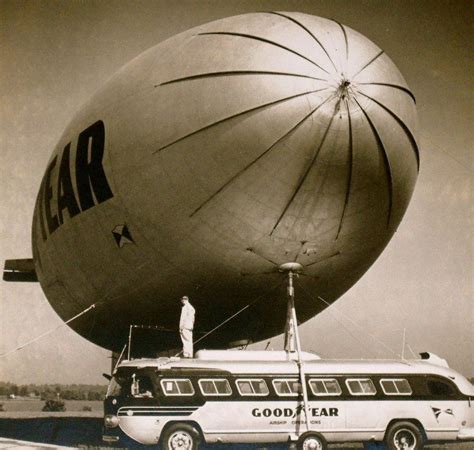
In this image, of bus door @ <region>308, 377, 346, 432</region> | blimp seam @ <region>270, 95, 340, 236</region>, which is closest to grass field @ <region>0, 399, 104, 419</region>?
bus door @ <region>308, 377, 346, 432</region>

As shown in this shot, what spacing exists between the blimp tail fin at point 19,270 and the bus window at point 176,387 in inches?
473

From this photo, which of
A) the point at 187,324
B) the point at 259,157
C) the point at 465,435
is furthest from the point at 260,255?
the point at 465,435

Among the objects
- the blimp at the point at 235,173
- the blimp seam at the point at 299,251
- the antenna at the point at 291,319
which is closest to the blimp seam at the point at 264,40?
the blimp at the point at 235,173

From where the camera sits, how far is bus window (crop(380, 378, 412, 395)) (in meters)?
12.2

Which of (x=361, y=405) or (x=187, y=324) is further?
(x=187, y=324)

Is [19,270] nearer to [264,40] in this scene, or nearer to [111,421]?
[111,421]

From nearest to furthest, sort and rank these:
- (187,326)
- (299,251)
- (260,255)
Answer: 1. (260,255)
2. (299,251)
3. (187,326)

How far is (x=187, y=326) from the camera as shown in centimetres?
1321

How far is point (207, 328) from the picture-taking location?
14.6 m

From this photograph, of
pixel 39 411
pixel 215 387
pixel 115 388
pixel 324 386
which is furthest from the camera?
pixel 39 411

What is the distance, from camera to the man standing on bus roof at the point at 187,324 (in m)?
13.0

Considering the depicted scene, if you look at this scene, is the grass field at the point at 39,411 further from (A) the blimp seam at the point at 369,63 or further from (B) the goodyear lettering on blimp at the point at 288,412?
(A) the blimp seam at the point at 369,63

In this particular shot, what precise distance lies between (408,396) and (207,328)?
4841 millimetres

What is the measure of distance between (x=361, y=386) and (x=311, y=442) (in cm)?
149
